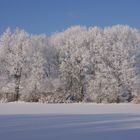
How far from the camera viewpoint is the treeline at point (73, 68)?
138ft

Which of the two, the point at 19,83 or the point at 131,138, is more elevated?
the point at 19,83

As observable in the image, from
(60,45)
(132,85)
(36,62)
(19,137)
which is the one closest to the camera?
(19,137)

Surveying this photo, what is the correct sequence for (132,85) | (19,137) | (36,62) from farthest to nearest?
(36,62), (132,85), (19,137)

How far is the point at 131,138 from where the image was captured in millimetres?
9219

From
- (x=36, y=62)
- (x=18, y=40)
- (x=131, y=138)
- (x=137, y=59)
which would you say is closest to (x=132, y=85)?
(x=137, y=59)

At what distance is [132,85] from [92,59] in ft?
20.9

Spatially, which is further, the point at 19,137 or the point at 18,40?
the point at 18,40

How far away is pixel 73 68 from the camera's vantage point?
45.5 metres

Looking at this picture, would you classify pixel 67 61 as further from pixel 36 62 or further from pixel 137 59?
pixel 137 59

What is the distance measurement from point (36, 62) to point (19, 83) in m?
3.30

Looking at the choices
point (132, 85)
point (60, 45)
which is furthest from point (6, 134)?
point (60, 45)

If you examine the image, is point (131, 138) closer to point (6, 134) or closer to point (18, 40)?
point (6, 134)

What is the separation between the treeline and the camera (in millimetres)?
41938

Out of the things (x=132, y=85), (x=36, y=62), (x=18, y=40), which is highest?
(x=18, y=40)
